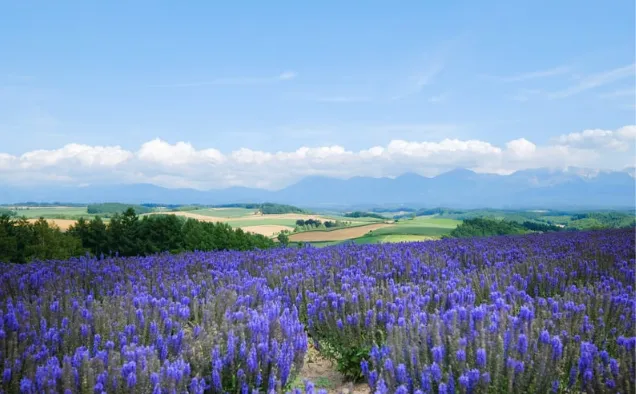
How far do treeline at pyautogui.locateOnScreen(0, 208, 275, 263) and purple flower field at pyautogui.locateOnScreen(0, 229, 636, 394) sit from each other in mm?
8032

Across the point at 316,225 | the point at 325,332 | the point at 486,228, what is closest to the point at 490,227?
the point at 486,228

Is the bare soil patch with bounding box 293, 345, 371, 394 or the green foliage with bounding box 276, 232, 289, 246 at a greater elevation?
the green foliage with bounding box 276, 232, 289, 246

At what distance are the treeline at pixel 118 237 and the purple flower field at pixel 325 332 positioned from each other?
26.4ft

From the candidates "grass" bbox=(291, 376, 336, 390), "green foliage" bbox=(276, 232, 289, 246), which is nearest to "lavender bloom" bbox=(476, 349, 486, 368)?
"grass" bbox=(291, 376, 336, 390)

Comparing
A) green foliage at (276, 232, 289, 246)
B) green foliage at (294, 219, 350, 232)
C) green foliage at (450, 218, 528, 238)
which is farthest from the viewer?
green foliage at (294, 219, 350, 232)

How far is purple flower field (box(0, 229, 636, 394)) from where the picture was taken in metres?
3.14

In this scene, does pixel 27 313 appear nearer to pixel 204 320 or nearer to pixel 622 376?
pixel 204 320

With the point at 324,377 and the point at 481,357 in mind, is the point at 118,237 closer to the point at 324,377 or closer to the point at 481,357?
the point at 324,377

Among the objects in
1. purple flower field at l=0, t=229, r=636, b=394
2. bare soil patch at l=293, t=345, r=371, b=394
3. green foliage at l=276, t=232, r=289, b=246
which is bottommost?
bare soil patch at l=293, t=345, r=371, b=394

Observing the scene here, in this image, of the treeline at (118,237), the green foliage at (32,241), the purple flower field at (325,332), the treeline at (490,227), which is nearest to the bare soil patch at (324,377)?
the purple flower field at (325,332)

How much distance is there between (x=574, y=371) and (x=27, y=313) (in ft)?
Answer: 13.9

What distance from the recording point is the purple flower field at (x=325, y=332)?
124 inches

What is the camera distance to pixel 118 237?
53.7ft

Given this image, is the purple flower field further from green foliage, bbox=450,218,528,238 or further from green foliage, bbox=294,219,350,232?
green foliage, bbox=294,219,350,232
